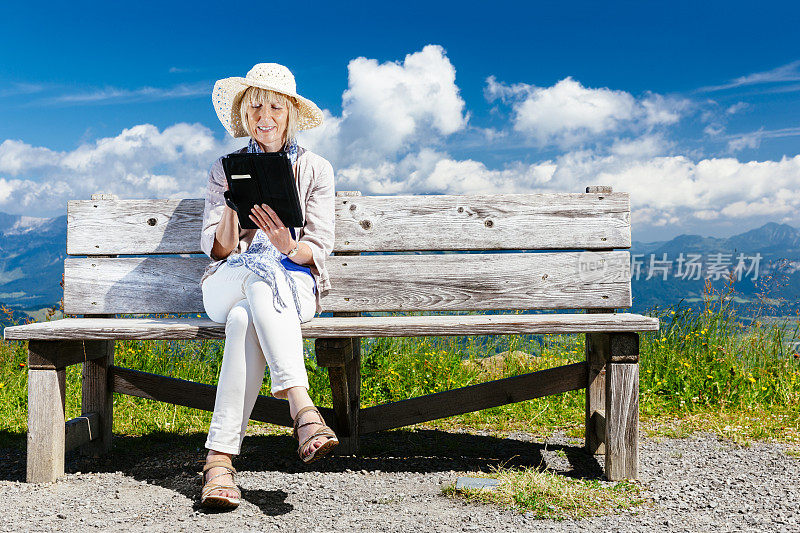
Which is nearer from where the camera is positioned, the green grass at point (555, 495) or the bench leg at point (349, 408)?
the green grass at point (555, 495)

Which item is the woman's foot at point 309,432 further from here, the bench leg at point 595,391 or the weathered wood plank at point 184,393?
the bench leg at point 595,391

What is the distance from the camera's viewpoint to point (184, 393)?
148 inches

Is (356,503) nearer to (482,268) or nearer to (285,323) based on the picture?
(285,323)

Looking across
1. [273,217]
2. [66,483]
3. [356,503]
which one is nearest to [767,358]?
[356,503]

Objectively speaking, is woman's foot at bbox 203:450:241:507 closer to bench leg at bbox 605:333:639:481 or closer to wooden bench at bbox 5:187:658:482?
wooden bench at bbox 5:187:658:482

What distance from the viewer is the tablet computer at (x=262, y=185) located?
3.00m

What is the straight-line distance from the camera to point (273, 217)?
3.12 meters

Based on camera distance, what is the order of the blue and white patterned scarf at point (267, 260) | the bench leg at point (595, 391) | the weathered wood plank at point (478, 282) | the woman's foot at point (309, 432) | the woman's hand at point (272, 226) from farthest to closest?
the weathered wood plank at point (478, 282), the bench leg at point (595, 391), the woman's hand at point (272, 226), the blue and white patterned scarf at point (267, 260), the woman's foot at point (309, 432)

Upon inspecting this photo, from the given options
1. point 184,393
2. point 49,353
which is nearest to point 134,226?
point 49,353

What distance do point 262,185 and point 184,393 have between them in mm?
1423

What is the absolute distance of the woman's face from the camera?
3.41m

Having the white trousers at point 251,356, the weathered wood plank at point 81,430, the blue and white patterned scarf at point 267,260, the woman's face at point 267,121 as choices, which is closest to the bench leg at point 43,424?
the weathered wood plank at point 81,430

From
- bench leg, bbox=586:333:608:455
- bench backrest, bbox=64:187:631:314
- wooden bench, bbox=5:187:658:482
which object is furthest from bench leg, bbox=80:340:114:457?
bench leg, bbox=586:333:608:455

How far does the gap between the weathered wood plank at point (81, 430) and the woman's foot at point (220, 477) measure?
115 cm
